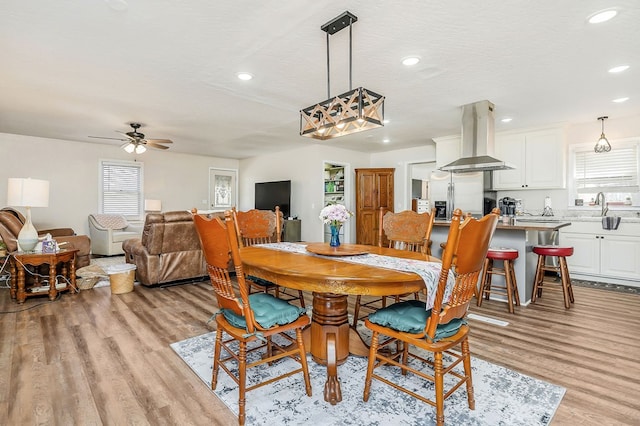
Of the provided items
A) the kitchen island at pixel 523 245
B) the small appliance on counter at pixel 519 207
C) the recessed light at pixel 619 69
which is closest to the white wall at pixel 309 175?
the small appliance on counter at pixel 519 207

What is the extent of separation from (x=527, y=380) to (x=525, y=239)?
6.67ft

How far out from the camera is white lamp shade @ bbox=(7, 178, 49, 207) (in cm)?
350

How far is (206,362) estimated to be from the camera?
2219 millimetres

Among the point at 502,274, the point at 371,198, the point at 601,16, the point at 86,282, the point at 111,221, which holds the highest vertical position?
the point at 601,16

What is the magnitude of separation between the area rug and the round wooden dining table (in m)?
0.12

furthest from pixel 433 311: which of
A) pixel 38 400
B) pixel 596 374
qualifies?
pixel 38 400

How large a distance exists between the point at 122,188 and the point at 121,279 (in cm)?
447

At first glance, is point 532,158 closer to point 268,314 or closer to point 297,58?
point 297,58

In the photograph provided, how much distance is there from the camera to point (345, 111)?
8.03 ft

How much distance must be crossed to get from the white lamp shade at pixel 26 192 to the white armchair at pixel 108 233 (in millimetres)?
3207

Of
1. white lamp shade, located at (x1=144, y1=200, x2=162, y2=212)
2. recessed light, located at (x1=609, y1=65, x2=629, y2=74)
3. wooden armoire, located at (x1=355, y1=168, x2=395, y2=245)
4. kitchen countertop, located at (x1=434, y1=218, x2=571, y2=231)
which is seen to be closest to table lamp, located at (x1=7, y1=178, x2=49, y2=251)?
white lamp shade, located at (x1=144, y1=200, x2=162, y2=212)

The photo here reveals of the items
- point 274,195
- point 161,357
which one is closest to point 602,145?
point 274,195

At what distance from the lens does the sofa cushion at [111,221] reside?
6838 millimetres

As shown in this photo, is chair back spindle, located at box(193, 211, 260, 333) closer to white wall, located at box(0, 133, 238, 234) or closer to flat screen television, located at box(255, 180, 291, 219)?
flat screen television, located at box(255, 180, 291, 219)
